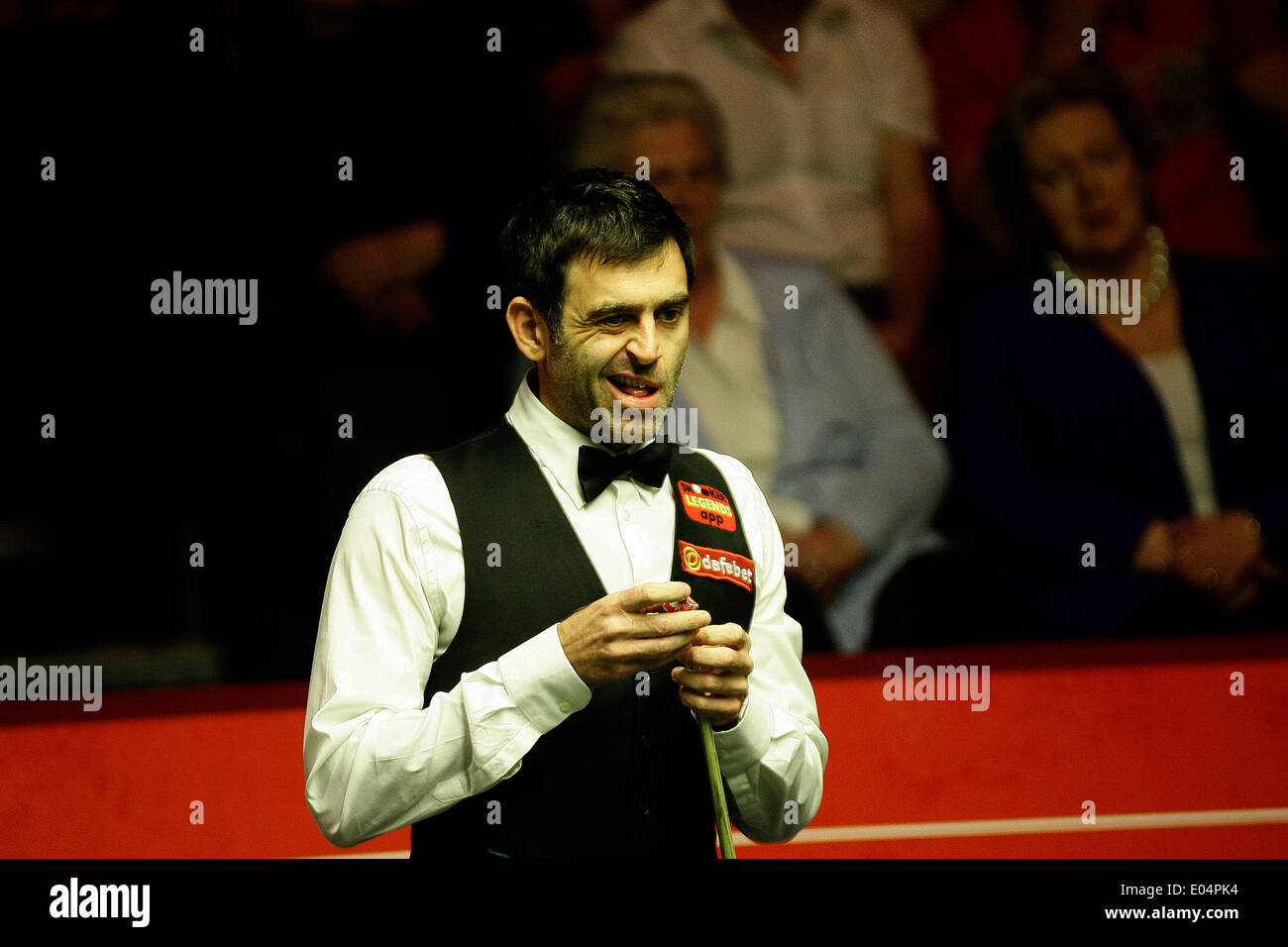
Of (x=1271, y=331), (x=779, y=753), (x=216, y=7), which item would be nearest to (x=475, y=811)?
(x=779, y=753)

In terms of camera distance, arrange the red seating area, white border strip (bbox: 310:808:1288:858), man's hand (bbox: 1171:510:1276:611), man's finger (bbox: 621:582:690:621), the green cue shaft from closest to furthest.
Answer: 1. man's finger (bbox: 621:582:690:621)
2. the green cue shaft
3. the red seating area
4. white border strip (bbox: 310:808:1288:858)
5. man's hand (bbox: 1171:510:1276:611)

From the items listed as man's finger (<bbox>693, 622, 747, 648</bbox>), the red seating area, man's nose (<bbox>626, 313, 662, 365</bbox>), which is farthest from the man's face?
the red seating area

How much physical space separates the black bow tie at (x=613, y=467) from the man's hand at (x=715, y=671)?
315 mm

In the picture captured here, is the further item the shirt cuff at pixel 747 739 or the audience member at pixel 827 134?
the audience member at pixel 827 134

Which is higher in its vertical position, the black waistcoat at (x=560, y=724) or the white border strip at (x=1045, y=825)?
the black waistcoat at (x=560, y=724)

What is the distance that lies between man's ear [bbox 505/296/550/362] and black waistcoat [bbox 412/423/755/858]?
0.15 meters

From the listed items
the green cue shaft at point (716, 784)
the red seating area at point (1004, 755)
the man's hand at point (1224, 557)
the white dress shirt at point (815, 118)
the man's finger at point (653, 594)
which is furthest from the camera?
the man's hand at point (1224, 557)

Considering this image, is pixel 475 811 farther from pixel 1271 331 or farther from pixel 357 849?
pixel 1271 331

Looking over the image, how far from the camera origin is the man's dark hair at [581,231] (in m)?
1.70

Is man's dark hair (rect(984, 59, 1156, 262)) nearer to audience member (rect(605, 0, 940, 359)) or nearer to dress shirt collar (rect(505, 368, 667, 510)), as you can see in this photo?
audience member (rect(605, 0, 940, 359))

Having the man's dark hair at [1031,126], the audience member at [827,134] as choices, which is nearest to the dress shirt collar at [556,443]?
the audience member at [827,134]

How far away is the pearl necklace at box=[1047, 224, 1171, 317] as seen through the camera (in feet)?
12.5

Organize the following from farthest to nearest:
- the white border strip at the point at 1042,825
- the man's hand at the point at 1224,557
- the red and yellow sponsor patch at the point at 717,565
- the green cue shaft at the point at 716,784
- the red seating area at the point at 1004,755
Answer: the man's hand at the point at 1224,557, the white border strip at the point at 1042,825, the red seating area at the point at 1004,755, the red and yellow sponsor patch at the point at 717,565, the green cue shaft at the point at 716,784

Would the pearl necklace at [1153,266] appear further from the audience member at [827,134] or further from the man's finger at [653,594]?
the man's finger at [653,594]
